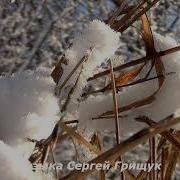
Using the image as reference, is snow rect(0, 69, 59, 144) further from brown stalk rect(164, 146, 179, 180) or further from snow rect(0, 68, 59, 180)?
brown stalk rect(164, 146, 179, 180)

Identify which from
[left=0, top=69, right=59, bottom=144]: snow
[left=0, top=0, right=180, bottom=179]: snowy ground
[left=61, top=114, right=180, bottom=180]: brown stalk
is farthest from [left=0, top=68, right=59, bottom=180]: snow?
[left=0, top=0, right=180, bottom=179]: snowy ground

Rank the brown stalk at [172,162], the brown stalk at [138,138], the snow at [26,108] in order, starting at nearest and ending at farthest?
the brown stalk at [138,138] < the snow at [26,108] < the brown stalk at [172,162]

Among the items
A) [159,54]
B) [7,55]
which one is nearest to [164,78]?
[159,54]

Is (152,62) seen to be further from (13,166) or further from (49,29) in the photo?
(49,29)

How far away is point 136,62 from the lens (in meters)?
0.66

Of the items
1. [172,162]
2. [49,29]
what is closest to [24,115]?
[172,162]

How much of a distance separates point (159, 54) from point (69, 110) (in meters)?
0.13

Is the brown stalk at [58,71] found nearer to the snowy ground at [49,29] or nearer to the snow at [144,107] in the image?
the snow at [144,107]

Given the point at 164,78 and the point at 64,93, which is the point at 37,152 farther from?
the point at 164,78

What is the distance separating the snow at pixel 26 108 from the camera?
0.58 metres

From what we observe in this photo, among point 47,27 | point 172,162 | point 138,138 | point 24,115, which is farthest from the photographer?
point 47,27

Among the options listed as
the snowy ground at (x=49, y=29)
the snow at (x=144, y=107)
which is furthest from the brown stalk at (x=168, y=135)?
the snowy ground at (x=49, y=29)

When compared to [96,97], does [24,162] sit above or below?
below

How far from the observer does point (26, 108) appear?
0.59 m
